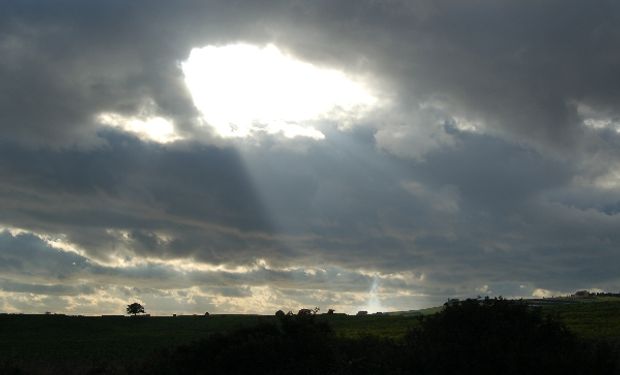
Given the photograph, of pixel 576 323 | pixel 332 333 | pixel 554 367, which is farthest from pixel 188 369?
pixel 576 323

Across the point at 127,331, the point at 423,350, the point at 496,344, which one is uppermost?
the point at 127,331

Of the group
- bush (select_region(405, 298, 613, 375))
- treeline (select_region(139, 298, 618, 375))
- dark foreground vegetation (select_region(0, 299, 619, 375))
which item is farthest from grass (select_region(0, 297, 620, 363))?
bush (select_region(405, 298, 613, 375))

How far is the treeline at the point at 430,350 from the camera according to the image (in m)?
24.9

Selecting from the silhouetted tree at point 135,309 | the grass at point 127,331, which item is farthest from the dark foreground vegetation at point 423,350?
the silhouetted tree at point 135,309

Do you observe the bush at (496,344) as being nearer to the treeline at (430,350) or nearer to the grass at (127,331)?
the treeline at (430,350)

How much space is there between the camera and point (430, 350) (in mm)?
26469

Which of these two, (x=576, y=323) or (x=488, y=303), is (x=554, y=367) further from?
Result: (x=576, y=323)

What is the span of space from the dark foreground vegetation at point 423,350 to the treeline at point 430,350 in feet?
0.13

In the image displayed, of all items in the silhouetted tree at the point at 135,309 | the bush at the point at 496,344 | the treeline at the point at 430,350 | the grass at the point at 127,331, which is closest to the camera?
the bush at the point at 496,344

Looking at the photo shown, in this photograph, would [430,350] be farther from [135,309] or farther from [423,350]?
[135,309]

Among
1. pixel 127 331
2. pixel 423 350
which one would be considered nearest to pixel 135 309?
pixel 127 331

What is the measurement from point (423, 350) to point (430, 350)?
0.34m

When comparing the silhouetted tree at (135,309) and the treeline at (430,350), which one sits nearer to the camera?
the treeline at (430,350)

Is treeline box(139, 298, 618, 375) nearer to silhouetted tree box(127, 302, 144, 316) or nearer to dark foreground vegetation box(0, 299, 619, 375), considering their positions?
dark foreground vegetation box(0, 299, 619, 375)
